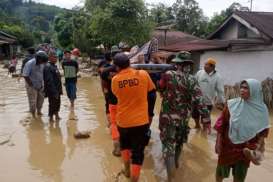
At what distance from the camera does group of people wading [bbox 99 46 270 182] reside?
4.05 m

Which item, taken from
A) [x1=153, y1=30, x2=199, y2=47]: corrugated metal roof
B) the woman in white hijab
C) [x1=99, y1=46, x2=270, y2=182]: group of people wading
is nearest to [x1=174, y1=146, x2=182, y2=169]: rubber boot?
[x1=99, y1=46, x2=270, y2=182]: group of people wading

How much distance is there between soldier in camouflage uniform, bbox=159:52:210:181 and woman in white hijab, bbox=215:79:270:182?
1.02m

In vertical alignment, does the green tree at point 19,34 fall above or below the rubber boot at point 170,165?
above

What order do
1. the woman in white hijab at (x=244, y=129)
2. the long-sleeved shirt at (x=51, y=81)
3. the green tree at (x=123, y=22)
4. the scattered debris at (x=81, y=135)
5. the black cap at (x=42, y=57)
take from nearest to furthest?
the woman in white hijab at (x=244, y=129) → the scattered debris at (x=81, y=135) → the long-sleeved shirt at (x=51, y=81) → the black cap at (x=42, y=57) → the green tree at (x=123, y=22)

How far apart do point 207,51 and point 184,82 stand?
8.83m

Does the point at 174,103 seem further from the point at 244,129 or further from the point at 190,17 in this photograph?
the point at 190,17

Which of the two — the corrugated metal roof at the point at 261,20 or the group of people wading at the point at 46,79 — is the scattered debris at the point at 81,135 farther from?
the corrugated metal roof at the point at 261,20

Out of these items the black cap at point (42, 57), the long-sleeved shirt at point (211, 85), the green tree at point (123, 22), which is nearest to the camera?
the long-sleeved shirt at point (211, 85)

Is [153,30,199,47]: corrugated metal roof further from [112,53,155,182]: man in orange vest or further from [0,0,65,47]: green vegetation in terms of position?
[0,0,65,47]: green vegetation

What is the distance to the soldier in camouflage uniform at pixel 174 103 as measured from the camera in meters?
5.21

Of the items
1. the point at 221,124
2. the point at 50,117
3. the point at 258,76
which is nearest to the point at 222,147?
the point at 221,124

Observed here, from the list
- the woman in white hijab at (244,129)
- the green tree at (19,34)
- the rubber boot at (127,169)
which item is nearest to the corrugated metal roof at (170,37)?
the rubber boot at (127,169)

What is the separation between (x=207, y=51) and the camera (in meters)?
13.8

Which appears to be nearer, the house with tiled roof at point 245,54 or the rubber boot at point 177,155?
the rubber boot at point 177,155
